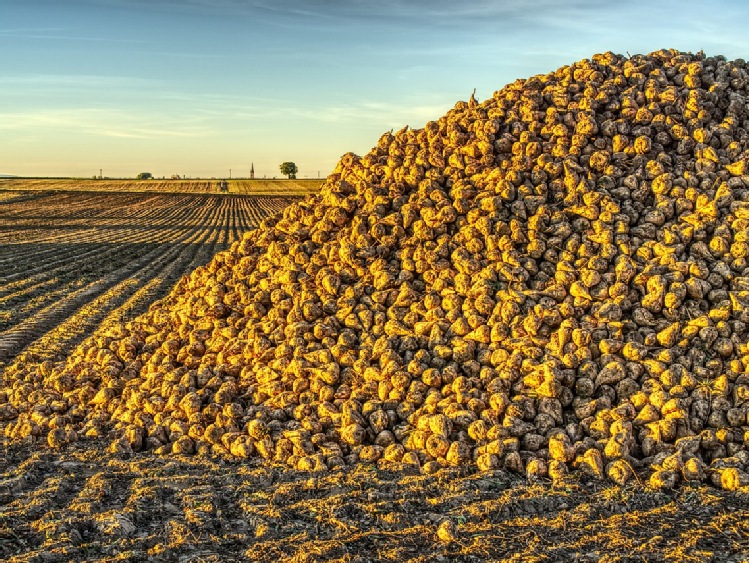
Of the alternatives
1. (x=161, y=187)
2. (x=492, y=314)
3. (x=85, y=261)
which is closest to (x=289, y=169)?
(x=161, y=187)

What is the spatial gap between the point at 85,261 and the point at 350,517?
42.1ft

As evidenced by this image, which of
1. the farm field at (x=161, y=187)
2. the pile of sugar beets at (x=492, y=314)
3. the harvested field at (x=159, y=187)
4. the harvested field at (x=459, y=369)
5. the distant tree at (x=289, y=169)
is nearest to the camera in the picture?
the harvested field at (x=459, y=369)

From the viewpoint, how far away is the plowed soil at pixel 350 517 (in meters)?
3.16

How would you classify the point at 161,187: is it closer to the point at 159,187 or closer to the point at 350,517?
the point at 159,187

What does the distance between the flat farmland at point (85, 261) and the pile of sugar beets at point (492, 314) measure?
2884 mm

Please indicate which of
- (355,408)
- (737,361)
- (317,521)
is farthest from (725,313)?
(317,521)

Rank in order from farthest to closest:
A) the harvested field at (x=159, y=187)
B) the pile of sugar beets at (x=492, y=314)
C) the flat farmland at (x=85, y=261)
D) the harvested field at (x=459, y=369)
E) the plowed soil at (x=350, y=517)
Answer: the harvested field at (x=159, y=187), the flat farmland at (x=85, y=261), the pile of sugar beets at (x=492, y=314), the harvested field at (x=459, y=369), the plowed soil at (x=350, y=517)

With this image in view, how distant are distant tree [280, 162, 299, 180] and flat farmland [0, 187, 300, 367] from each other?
51760mm

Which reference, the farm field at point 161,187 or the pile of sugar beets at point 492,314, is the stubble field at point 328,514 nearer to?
the pile of sugar beets at point 492,314

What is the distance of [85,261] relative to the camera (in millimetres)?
14562

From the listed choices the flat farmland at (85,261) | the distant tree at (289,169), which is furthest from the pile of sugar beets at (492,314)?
the distant tree at (289,169)

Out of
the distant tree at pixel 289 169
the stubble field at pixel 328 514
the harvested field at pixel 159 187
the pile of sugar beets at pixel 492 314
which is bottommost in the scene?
the stubble field at pixel 328 514

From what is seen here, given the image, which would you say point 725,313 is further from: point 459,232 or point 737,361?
point 459,232

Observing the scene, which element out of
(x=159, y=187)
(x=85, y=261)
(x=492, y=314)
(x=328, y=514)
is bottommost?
(x=328, y=514)
